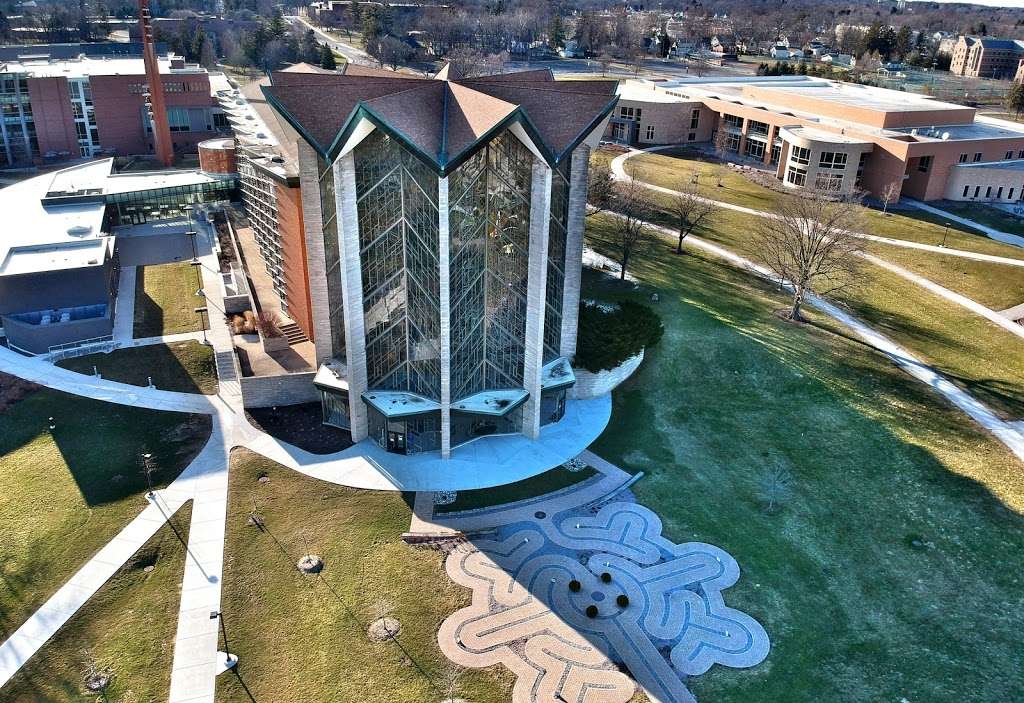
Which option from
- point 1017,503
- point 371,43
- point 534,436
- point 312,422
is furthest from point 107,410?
point 371,43

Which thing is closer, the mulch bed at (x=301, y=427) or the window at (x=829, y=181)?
the mulch bed at (x=301, y=427)

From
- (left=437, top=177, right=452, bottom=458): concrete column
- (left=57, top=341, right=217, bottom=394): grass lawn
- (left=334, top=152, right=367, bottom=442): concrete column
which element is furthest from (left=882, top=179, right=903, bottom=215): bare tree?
(left=57, top=341, right=217, bottom=394): grass lawn

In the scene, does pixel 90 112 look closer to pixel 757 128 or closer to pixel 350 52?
pixel 350 52

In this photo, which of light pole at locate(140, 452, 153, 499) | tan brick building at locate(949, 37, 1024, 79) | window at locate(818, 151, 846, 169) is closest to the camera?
light pole at locate(140, 452, 153, 499)

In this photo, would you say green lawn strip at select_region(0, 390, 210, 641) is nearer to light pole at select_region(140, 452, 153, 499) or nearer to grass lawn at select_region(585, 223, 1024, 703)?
light pole at select_region(140, 452, 153, 499)

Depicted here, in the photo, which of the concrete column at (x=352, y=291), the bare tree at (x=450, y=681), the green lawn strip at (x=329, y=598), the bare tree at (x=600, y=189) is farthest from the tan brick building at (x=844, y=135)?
the bare tree at (x=450, y=681)

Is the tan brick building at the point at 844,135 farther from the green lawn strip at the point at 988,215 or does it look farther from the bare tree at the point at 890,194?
the green lawn strip at the point at 988,215

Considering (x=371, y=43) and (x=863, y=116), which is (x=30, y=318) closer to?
(x=863, y=116)
